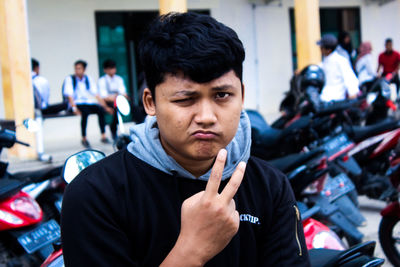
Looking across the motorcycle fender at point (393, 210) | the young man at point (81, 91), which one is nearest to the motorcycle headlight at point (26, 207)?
the motorcycle fender at point (393, 210)

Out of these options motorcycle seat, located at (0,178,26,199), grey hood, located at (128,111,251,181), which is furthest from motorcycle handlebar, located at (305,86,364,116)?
grey hood, located at (128,111,251,181)

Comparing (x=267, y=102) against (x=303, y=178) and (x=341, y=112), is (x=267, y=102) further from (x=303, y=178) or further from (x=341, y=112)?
(x=303, y=178)

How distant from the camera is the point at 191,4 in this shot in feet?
37.5

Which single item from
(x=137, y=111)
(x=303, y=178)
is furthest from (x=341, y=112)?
(x=137, y=111)

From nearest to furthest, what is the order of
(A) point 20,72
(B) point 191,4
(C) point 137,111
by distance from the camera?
(C) point 137,111 → (A) point 20,72 → (B) point 191,4

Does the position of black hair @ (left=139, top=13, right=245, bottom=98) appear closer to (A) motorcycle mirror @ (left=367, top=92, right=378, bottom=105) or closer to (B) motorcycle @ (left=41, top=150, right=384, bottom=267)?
(B) motorcycle @ (left=41, top=150, right=384, bottom=267)

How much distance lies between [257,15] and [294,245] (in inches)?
440

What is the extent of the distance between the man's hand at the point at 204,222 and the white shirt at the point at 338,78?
16.2ft

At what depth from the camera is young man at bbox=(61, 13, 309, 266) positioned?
3.98 ft

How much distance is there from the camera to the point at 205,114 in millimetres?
1303

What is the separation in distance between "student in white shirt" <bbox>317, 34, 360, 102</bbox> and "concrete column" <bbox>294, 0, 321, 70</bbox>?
3401mm

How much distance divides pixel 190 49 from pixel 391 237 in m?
2.57

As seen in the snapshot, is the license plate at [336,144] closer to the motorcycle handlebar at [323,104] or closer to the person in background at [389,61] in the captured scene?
the motorcycle handlebar at [323,104]

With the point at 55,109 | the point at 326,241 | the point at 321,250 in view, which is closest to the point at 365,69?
the point at 55,109
